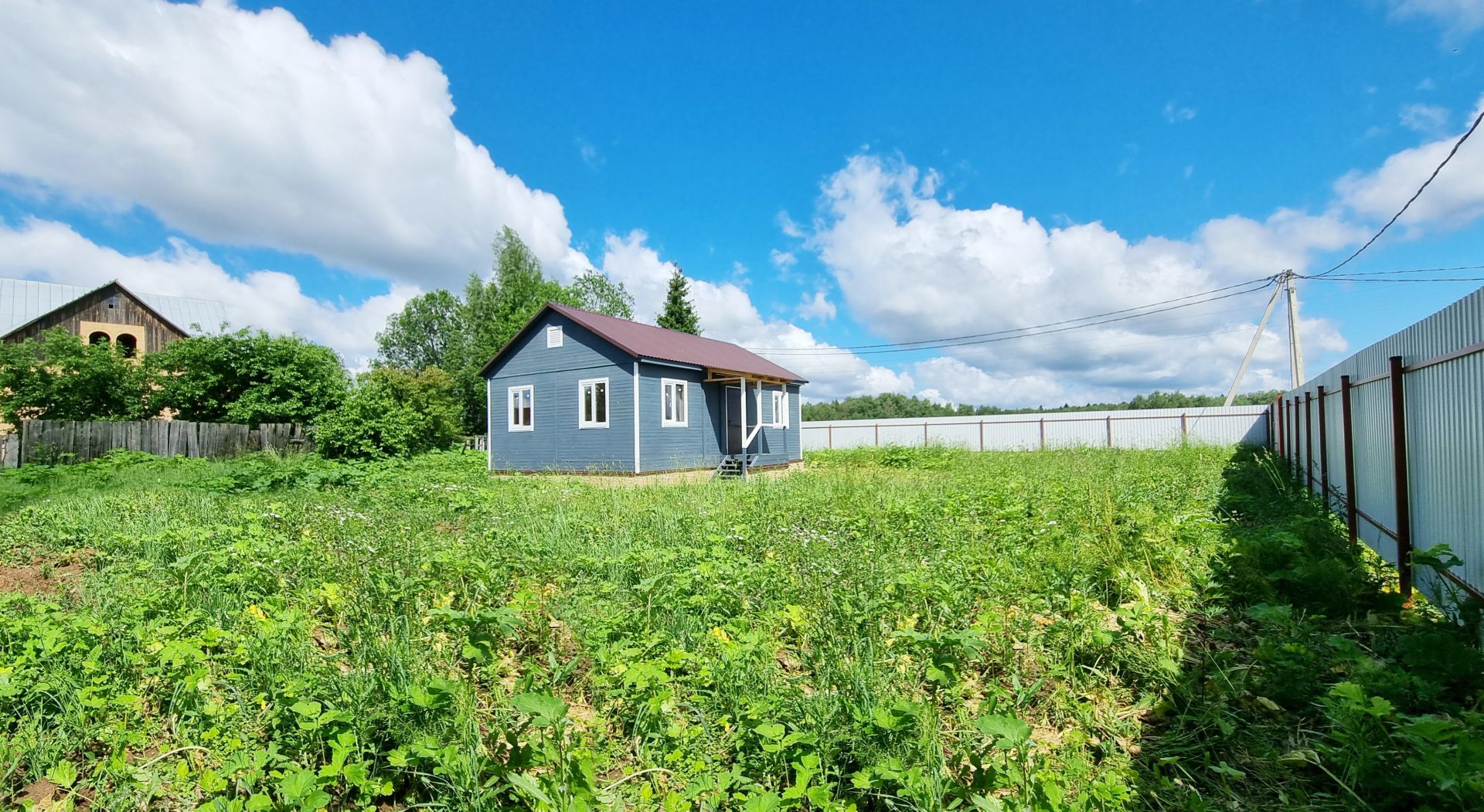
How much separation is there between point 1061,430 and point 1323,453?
1981cm

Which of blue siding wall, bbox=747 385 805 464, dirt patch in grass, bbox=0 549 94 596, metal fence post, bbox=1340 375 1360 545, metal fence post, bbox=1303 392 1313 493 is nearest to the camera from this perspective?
dirt patch in grass, bbox=0 549 94 596

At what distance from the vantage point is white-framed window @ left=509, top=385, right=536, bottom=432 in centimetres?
1739

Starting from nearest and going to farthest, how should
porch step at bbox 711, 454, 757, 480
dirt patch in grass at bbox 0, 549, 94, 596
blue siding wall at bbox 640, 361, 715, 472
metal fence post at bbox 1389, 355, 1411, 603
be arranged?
metal fence post at bbox 1389, 355, 1411, 603 → dirt patch in grass at bbox 0, 549, 94, 596 → blue siding wall at bbox 640, 361, 715, 472 → porch step at bbox 711, 454, 757, 480

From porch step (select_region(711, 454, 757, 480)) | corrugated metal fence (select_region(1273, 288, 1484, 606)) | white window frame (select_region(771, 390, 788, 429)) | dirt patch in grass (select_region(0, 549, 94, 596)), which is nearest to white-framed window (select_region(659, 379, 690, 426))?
porch step (select_region(711, 454, 757, 480))

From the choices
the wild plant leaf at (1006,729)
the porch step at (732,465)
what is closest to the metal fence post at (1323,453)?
the wild plant leaf at (1006,729)

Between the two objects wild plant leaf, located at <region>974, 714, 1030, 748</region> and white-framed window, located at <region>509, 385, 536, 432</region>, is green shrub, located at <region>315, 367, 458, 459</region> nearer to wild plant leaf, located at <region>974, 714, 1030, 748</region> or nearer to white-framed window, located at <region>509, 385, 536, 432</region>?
white-framed window, located at <region>509, 385, 536, 432</region>

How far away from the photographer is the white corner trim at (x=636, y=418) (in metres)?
15.2

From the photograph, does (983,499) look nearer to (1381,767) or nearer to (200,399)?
(1381,767)

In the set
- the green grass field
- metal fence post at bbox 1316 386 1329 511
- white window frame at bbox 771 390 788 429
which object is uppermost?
white window frame at bbox 771 390 788 429

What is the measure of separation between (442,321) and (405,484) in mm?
44612

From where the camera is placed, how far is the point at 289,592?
408cm

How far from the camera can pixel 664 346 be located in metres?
17.5

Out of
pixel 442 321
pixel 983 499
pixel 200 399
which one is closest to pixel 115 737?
pixel 983 499

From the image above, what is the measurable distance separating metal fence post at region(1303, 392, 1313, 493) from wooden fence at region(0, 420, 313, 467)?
22.2m
